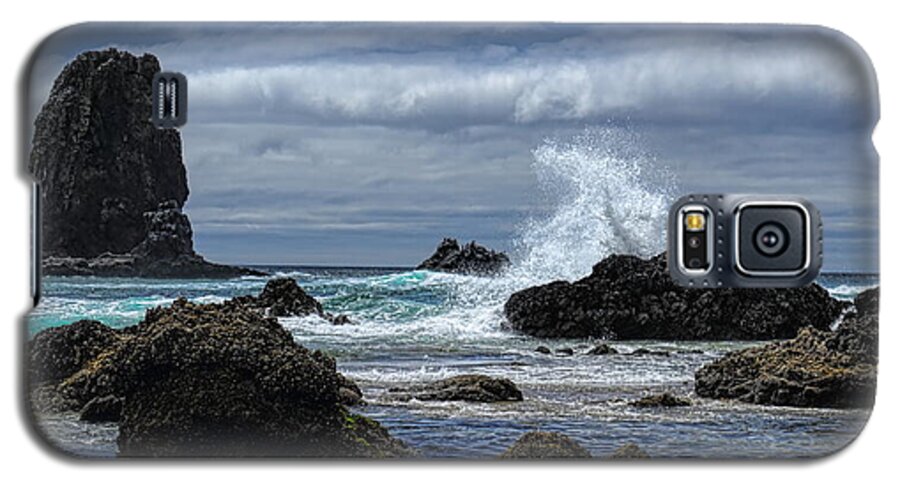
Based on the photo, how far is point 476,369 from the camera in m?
7.17

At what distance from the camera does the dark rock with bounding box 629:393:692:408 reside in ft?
23.5

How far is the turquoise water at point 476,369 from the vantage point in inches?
281

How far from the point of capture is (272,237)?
7.15m

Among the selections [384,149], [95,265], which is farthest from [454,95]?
[95,265]

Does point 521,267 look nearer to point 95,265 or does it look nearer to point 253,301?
point 253,301

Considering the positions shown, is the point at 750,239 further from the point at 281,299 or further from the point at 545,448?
the point at 281,299

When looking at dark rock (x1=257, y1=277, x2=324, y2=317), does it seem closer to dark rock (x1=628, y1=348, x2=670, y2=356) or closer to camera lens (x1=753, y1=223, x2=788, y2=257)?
dark rock (x1=628, y1=348, x2=670, y2=356)

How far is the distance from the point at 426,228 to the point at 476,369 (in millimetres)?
477

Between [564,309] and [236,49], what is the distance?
1324 mm

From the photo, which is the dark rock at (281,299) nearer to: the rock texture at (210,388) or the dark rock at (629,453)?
the rock texture at (210,388)

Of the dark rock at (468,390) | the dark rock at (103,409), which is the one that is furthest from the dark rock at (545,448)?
the dark rock at (103,409)

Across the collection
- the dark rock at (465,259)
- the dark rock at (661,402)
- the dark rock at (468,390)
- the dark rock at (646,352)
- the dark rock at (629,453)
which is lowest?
the dark rock at (629,453)

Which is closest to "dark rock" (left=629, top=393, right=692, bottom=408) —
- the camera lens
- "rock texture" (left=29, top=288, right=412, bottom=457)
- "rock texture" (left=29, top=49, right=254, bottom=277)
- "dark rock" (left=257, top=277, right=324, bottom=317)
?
the camera lens

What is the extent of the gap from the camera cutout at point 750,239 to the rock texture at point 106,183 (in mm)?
1414
